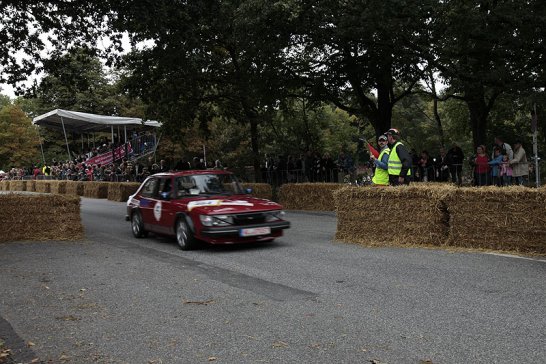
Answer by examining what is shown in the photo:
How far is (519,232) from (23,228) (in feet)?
32.8

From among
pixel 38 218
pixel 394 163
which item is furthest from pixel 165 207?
pixel 394 163

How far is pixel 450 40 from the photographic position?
16406mm

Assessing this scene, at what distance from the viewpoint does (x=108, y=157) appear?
40125mm

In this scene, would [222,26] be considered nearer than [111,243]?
No

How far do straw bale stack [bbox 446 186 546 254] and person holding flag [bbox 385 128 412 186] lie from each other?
4.61ft

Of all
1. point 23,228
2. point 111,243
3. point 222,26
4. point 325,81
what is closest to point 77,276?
point 111,243

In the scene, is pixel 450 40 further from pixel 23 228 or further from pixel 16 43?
pixel 16 43

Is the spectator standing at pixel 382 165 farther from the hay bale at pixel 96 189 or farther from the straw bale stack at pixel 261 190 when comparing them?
the hay bale at pixel 96 189

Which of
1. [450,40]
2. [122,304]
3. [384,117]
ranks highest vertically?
[450,40]

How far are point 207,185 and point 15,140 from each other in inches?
2728

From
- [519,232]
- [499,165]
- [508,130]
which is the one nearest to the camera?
[519,232]

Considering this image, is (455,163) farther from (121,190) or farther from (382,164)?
(121,190)

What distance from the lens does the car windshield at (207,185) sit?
1034 cm

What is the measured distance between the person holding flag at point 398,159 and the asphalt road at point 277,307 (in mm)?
1940
